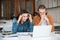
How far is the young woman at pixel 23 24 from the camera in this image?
7.68 ft

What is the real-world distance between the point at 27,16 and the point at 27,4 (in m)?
3.69

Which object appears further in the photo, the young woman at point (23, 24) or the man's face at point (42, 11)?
the man's face at point (42, 11)

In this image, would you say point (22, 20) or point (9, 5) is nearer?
point (22, 20)

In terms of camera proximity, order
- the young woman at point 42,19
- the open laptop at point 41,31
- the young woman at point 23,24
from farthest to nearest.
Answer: the young woman at point 42,19 < the young woman at point 23,24 < the open laptop at point 41,31

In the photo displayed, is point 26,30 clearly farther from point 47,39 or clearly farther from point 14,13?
point 14,13

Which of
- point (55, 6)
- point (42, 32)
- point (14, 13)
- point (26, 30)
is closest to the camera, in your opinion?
point (42, 32)

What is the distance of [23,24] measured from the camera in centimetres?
239

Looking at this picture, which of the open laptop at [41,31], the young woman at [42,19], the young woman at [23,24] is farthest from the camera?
the young woman at [42,19]

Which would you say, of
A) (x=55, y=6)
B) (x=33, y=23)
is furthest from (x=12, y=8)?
(x=33, y=23)

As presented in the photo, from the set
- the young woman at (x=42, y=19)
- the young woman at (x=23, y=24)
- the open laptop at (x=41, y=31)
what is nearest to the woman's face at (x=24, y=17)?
the young woman at (x=23, y=24)

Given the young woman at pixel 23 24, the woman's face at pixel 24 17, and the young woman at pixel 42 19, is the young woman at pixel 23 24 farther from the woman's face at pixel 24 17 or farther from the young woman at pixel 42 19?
the young woman at pixel 42 19

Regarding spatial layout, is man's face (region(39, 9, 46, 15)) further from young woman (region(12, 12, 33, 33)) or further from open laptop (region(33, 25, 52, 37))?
open laptop (region(33, 25, 52, 37))

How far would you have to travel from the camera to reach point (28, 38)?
183 cm

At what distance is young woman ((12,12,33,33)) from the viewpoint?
234cm
